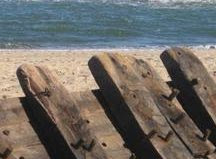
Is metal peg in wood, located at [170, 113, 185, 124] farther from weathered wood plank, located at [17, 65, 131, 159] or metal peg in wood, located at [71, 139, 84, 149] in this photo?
metal peg in wood, located at [71, 139, 84, 149]

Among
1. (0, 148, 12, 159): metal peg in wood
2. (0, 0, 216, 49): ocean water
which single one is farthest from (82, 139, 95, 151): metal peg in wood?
(0, 0, 216, 49): ocean water

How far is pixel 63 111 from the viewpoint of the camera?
3.68 meters

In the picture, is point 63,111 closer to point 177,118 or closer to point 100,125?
point 100,125

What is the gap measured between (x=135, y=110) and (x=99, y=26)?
A: 27.1 meters

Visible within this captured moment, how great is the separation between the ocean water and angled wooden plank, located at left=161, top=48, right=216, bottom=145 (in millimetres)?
19437

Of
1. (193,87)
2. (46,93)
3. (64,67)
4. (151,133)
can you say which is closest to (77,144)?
(46,93)

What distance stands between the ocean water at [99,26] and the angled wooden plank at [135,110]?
19687 mm

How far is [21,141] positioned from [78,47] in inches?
811

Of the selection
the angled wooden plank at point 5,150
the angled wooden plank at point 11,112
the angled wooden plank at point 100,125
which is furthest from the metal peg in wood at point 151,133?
the angled wooden plank at point 5,150

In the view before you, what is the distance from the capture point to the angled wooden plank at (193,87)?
13.8 ft

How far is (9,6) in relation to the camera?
40.7 m

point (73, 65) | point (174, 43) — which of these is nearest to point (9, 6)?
point (174, 43)

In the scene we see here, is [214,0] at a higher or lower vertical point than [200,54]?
lower

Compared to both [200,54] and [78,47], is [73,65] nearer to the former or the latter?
[200,54]
